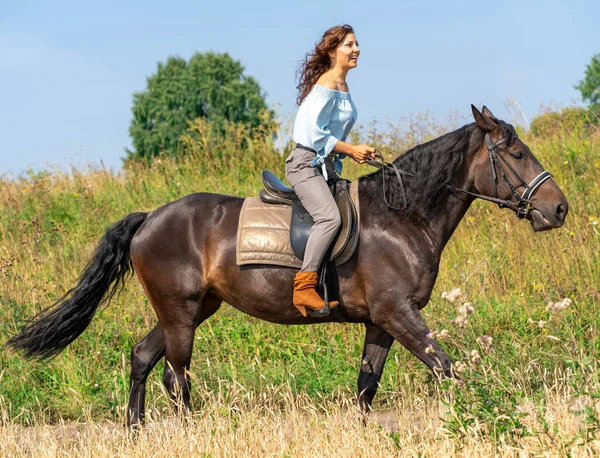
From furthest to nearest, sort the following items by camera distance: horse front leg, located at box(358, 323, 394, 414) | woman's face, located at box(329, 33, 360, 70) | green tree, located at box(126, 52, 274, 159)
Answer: green tree, located at box(126, 52, 274, 159) < horse front leg, located at box(358, 323, 394, 414) < woman's face, located at box(329, 33, 360, 70)

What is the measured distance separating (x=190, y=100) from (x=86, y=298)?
47.1 m

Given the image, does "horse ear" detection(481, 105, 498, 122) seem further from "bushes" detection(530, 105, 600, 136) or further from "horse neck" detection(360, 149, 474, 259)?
"bushes" detection(530, 105, 600, 136)

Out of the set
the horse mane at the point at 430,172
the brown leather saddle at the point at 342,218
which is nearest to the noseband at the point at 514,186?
the horse mane at the point at 430,172

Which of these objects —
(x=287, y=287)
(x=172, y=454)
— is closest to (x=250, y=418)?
(x=172, y=454)

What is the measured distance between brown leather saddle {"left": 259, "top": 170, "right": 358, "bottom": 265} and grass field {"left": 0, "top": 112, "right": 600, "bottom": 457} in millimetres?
1077

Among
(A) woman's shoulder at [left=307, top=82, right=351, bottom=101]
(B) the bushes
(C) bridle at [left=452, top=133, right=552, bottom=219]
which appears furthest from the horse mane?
(B) the bushes

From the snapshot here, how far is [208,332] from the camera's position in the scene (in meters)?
8.53

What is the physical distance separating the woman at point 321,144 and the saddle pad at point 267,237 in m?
0.24

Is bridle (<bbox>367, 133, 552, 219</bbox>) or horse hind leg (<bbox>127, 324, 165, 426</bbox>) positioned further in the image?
horse hind leg (<bbox>127, 324, 165, 426</bbox>)

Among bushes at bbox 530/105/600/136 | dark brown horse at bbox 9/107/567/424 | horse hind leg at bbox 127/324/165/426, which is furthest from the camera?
bushes at bbox 530/105/600/136

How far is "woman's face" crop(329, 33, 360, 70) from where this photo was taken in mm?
5969

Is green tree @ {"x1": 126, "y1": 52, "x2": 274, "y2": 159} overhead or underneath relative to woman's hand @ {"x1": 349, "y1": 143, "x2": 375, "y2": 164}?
overhead

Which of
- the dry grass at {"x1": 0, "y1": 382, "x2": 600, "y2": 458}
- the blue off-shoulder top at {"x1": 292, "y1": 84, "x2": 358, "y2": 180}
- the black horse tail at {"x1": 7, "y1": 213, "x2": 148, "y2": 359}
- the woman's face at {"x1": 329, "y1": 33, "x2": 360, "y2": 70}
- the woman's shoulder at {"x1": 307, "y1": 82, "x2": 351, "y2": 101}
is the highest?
the woman's face at {"x1": 329, "y1": 33, "x2": 360, "y2": 70}

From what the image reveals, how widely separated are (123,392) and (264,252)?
2.48m
